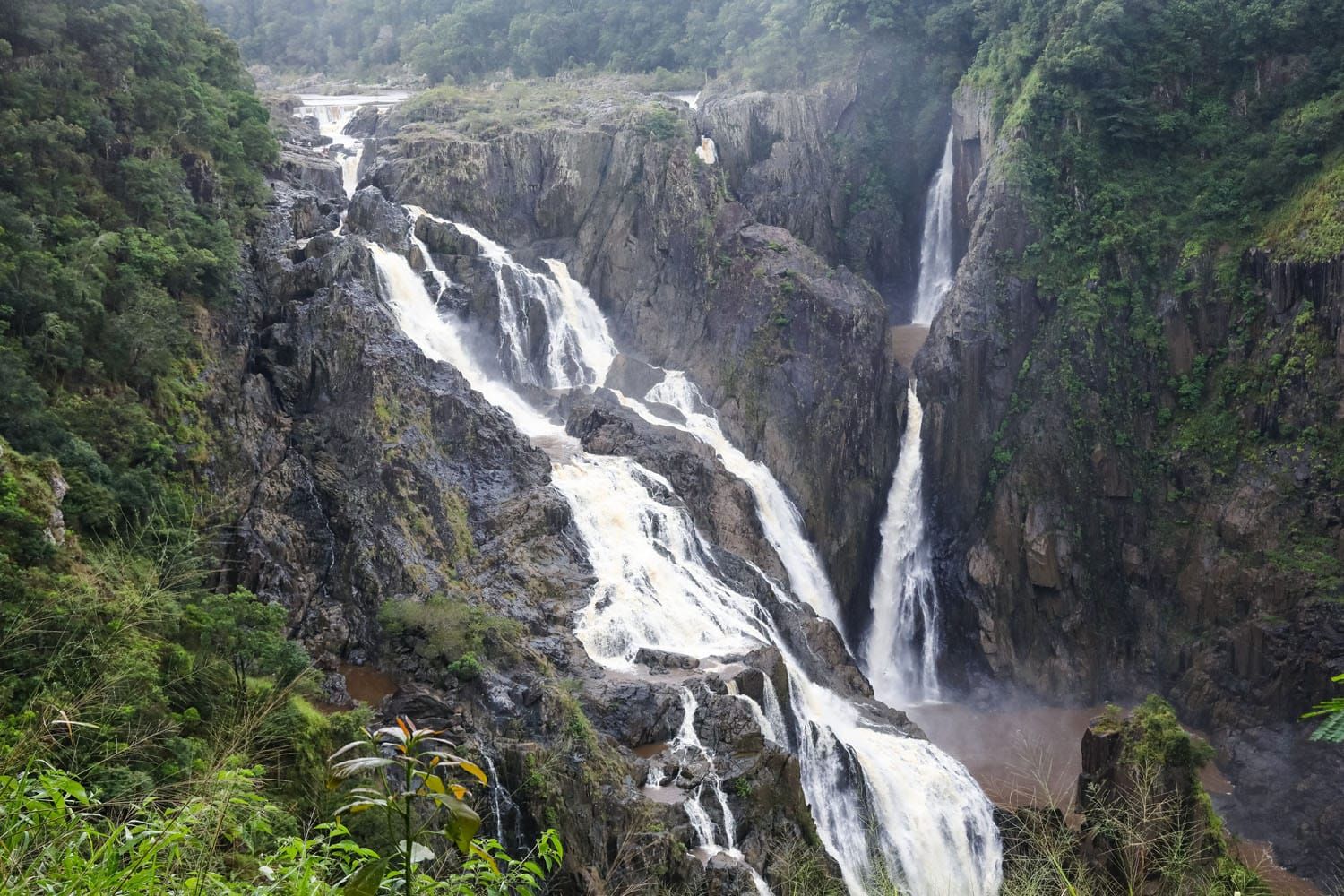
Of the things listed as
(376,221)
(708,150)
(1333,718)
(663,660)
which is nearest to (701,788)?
(663,660)

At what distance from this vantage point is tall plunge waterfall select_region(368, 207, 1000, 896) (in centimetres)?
2234

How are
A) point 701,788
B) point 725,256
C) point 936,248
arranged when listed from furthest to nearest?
point 936,248 < point 725,256 < point 701,788

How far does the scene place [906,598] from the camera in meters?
36.6

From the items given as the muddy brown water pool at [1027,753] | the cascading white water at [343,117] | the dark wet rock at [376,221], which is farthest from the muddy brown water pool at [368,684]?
the cascading white water at [343,117]

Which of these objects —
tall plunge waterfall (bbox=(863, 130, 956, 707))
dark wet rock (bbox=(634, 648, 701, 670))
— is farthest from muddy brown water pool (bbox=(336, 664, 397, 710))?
tall plunge waterfall (bbox=(863, 130, 956, 707))

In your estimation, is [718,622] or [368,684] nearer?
[368,684]

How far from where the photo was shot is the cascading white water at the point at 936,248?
4381 cm

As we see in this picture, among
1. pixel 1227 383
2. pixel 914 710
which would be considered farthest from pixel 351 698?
pixel 1227 383

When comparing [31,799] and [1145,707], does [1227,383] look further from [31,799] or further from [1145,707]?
[31,799]

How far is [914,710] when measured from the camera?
3378 cm

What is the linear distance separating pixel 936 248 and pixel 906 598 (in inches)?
648

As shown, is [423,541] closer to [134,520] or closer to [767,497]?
[134,520]

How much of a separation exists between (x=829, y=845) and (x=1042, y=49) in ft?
105

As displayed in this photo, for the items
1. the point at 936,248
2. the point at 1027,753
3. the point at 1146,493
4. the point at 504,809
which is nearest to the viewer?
the point at 504,809
